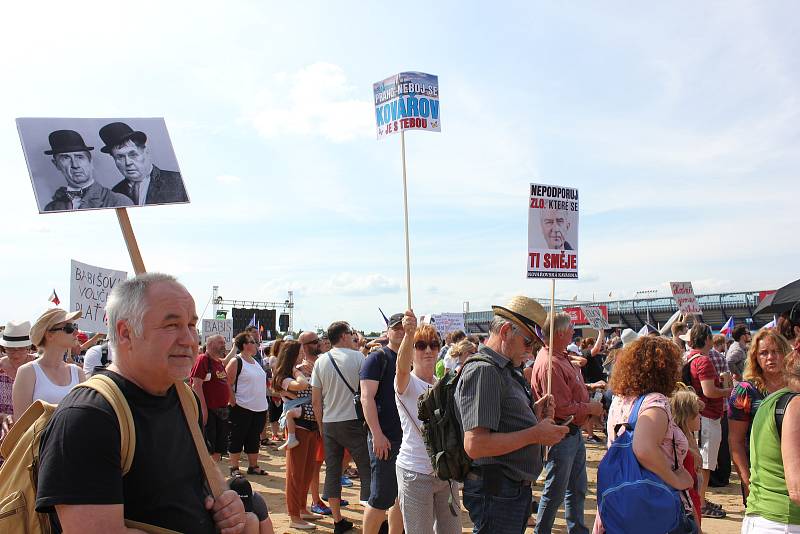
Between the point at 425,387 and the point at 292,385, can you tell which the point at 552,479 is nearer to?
the point at 425,387

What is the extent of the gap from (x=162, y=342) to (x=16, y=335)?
4.01 metres

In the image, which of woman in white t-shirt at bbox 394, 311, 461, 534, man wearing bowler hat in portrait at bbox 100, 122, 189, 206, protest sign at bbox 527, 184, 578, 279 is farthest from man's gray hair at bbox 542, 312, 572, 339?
man wearing bowler hat in portrait at bbox 100, 122, 189, 206

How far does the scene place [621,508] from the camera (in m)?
3.41

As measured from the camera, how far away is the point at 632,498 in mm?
3393

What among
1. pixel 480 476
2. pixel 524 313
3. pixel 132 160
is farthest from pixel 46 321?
pixel 524 313

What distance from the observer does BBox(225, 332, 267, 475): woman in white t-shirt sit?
8.86m

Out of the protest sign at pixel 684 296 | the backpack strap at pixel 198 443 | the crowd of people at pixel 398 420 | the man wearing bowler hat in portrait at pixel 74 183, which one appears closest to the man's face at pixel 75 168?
the man wearing bowler hat in portrait at pixel 74 183

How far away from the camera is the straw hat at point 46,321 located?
4.28 metres

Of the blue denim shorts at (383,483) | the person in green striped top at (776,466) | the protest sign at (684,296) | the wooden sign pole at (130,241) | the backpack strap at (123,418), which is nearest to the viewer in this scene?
the backpack strap at (123,418)

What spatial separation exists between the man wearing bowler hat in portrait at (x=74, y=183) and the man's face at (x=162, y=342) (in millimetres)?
1261

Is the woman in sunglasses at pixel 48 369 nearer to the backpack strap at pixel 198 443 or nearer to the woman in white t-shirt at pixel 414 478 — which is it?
the woman in white t-shirt at pixel 414 478

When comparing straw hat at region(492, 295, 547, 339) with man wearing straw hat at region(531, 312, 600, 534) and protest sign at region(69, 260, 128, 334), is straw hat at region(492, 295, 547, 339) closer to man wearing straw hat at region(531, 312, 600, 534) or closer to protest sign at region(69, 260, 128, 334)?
man wearing straw hat at region(531, 312, 600, 534)

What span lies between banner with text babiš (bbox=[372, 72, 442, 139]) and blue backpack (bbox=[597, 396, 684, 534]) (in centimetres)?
289

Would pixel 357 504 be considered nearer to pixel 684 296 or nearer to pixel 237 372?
pixel 237 372
